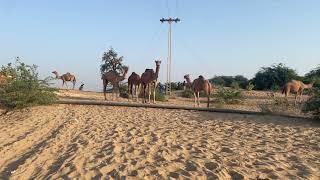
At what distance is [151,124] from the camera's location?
14305 mm

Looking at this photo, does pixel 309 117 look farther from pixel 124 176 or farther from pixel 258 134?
pixel 124 176

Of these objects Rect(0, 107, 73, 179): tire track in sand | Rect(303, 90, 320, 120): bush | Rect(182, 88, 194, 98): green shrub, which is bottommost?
Rect(0, 107, 73, 179): tire track in sand

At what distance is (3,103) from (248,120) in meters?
10.9

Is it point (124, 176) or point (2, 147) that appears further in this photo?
point (2, 147)

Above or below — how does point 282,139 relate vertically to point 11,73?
below

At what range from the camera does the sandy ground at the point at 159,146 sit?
8289 mm

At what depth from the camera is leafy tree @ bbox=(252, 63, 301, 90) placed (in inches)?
1842

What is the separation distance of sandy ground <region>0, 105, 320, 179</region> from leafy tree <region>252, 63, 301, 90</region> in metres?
31.2

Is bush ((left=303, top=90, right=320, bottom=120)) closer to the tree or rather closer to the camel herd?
the camel herd

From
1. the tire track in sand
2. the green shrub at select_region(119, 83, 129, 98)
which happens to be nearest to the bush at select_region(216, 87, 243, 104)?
the green shrub at select_region(119, 83, 129, 98)

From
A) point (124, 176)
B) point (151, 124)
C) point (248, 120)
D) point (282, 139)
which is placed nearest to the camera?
point (124, 176)

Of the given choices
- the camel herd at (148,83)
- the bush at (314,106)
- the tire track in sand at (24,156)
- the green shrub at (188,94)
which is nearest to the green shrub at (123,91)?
the camel herd at (148,83)

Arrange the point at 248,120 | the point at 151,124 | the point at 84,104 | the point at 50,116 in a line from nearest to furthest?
the point at 151,124 < the point at 248,120 < the point at 50,116 < the point at 84,104

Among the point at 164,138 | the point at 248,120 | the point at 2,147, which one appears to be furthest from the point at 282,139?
the point at 2,147
